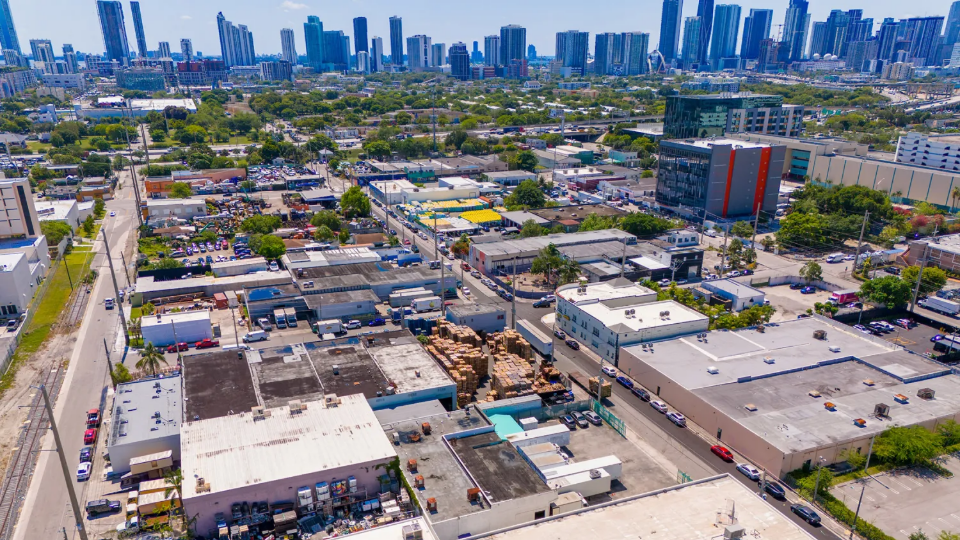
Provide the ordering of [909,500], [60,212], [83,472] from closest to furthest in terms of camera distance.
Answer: [909,500] → [83,472] → [60,212]

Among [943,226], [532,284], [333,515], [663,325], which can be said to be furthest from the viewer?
[943,226]

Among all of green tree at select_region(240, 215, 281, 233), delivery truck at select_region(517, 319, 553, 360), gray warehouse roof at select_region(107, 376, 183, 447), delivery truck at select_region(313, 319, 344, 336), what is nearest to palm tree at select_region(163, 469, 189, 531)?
gray warehouse roof at select_region(107, 376, 183, 447)

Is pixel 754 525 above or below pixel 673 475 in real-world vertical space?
above

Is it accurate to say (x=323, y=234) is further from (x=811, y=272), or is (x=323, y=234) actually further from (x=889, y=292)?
(x=889, y=292)

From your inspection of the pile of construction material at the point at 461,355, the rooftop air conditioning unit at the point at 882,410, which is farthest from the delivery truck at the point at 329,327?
the rooftop air conditioning unit at the point at 882,410

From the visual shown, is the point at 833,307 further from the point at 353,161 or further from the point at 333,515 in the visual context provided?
the point at 353,161

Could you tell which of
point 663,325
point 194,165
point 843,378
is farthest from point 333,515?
point 194,165

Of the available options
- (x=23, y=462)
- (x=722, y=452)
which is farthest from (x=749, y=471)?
(x=23, y=462)
